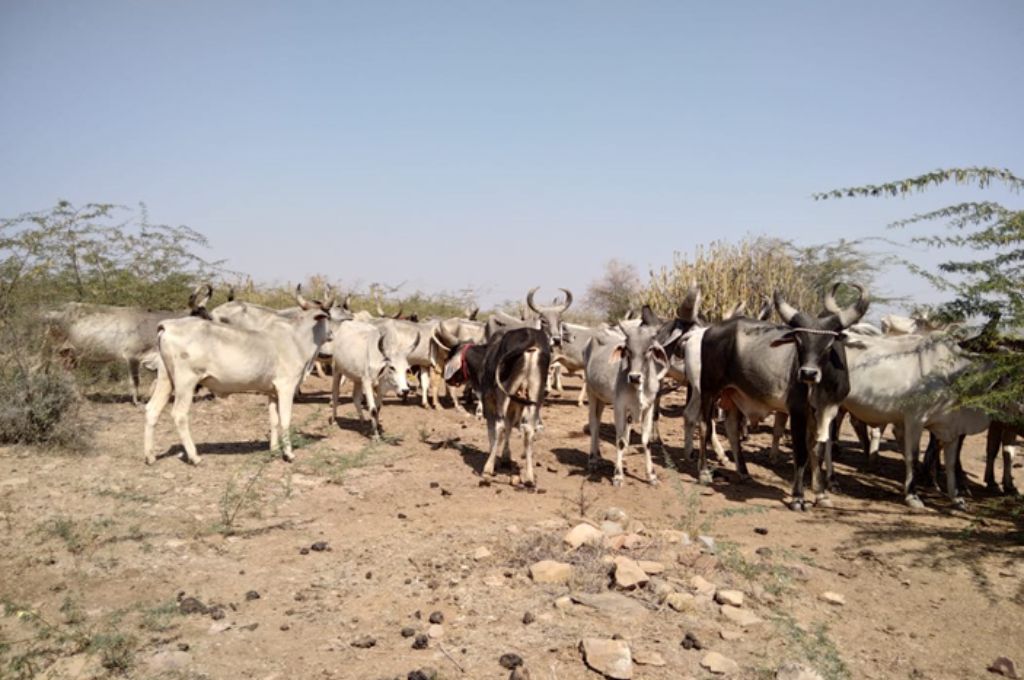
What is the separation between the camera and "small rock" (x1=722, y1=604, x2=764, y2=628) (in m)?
5.06

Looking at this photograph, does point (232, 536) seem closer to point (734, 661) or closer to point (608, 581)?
point (608, 581)

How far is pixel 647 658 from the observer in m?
4.51

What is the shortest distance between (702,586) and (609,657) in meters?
1.43

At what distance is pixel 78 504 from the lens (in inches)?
281

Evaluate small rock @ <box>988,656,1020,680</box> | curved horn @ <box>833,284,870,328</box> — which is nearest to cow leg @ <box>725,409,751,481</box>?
curved horn @ <box>833,284,870,328</box>

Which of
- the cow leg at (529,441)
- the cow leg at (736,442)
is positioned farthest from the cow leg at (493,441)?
the cow leg at (736,442)

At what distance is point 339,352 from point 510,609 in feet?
24.4

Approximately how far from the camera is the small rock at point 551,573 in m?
5.61

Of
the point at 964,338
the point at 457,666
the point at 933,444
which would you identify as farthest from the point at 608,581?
the point at 933,444

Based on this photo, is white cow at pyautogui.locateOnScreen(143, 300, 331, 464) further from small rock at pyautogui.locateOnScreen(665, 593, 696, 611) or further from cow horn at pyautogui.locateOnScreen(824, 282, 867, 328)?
cow horn at pyautogui.locateOnScreen(824, 282, 867, 328)

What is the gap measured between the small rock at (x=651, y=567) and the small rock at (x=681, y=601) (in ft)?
1.45

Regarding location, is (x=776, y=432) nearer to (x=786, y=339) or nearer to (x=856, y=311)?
(x=786, y=339)

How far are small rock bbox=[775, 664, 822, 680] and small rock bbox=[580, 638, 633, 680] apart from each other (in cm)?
89

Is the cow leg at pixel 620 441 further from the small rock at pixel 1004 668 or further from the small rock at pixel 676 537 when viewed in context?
the small rock at pixel 1004 668
